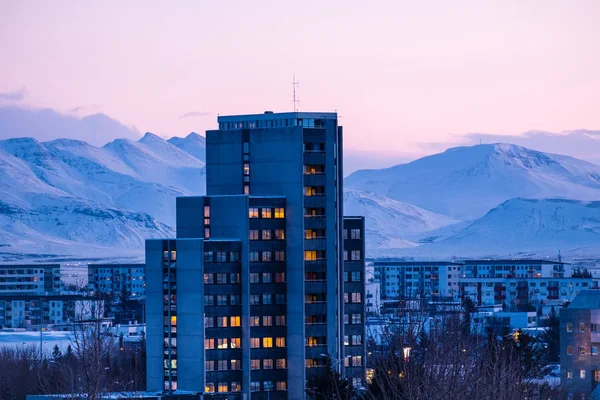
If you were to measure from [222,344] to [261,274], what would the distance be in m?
A: 6.18

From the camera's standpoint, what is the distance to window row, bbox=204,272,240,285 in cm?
10488

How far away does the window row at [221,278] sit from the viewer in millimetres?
104875

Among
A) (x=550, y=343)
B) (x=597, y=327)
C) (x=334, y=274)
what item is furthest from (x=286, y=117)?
(x=550, y=343)

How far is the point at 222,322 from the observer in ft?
343

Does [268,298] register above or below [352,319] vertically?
above

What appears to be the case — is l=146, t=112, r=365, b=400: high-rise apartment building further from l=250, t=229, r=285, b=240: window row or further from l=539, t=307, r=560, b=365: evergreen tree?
l=539, t=307, r=560, b=365: evergreen tree

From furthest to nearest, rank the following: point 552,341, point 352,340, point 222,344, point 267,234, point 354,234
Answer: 1. point 552,341
2. point 354,234
3. point 352,340
4. point 267,234
5. point 222,344

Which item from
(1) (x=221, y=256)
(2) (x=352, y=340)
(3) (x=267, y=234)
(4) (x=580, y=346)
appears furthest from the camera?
(4) (x=580, y=346)

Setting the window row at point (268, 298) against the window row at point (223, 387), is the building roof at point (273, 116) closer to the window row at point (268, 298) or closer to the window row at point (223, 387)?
the window row at point (268, 298)

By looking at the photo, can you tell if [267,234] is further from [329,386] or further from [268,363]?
[329,386]

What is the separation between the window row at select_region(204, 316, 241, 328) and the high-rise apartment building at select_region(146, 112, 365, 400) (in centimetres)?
7

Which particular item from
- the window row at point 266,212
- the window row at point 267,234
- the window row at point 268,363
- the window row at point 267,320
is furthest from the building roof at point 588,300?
the window row at point 266,212

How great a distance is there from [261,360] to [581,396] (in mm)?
23304

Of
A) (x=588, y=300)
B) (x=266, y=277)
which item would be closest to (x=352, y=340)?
(x=266, y=277)
